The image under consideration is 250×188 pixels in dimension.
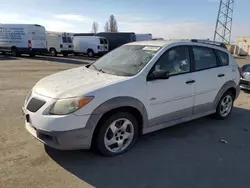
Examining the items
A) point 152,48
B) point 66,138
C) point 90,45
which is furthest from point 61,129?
point 90,45

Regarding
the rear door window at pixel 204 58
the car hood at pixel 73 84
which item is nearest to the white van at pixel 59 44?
the rear door window at pixel 204 58

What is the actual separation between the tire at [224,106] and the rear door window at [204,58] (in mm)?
791

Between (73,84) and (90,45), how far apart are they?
21.0 meters

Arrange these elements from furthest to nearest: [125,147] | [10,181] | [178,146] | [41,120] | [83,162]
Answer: [178,146] < [125,147] < [83,162] < [41,120] < [10,181]

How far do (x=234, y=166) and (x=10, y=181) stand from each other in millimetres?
2898

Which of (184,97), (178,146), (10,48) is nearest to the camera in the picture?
(178,146)

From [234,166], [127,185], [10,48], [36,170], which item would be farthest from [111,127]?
[10,48]

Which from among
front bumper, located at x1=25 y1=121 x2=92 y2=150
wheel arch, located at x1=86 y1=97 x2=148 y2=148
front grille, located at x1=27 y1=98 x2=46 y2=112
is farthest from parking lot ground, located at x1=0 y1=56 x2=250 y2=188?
front grille, located at x1=27 y1=98 x2=46 y2=112

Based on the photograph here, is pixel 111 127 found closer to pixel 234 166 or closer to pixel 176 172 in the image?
pixel 176 172

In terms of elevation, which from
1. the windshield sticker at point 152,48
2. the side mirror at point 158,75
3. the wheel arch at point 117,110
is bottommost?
the wheel arch at point 117,110

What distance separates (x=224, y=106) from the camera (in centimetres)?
541

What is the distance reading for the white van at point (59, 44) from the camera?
22828mm

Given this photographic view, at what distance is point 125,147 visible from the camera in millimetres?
3771

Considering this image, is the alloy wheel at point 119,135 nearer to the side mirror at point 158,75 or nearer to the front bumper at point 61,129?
the front bumper at point 61,129
